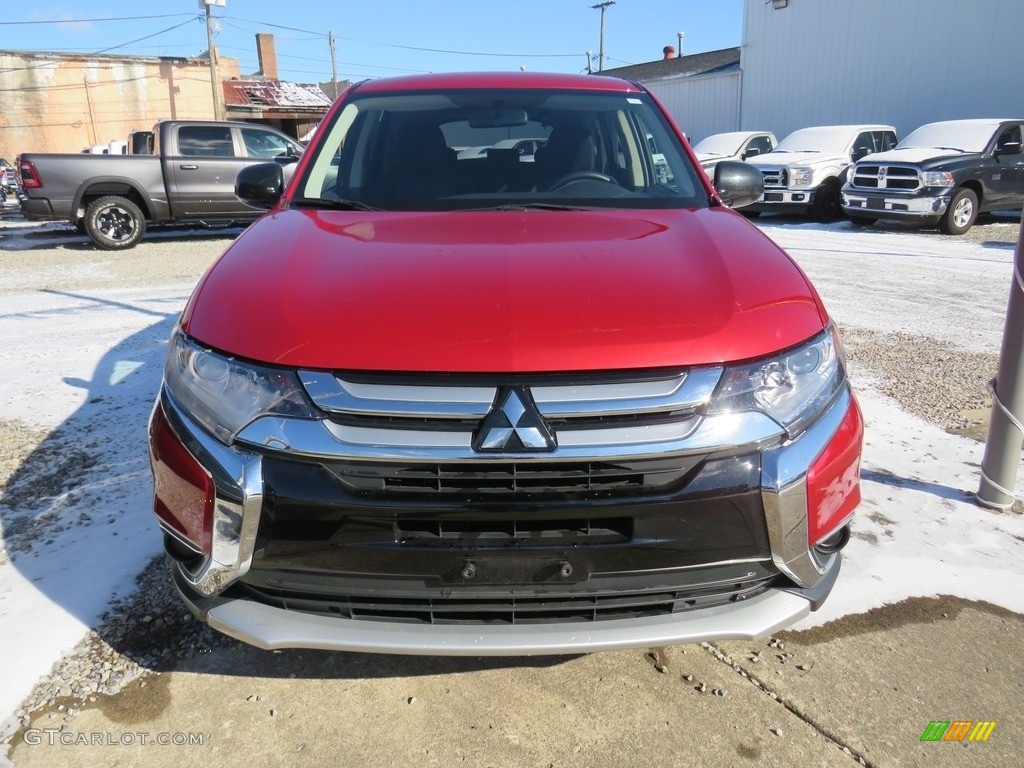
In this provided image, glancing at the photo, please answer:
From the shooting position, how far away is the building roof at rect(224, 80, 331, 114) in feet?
117

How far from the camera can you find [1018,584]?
268 centimetres

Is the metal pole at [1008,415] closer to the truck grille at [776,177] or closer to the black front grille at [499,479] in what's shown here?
the black front grille at [499,479]

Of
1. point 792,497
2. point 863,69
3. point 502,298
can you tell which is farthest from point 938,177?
point 502,298

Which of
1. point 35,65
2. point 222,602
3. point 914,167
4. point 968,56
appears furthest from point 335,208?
point 35,65

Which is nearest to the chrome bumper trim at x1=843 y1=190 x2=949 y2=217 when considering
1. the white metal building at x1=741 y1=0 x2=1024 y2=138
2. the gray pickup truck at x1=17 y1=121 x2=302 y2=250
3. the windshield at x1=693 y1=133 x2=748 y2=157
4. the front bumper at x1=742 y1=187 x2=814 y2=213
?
the front bumper at x1=742 y1=187 x2=814 y2=213

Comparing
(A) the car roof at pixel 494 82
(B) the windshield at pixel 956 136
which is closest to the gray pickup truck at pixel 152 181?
(A) the car roof at pixel 494 82

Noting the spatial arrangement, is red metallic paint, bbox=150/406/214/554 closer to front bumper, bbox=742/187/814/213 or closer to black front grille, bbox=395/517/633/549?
black front grille, bbox=395/517/633/549

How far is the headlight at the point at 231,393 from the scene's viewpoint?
1.78 metres

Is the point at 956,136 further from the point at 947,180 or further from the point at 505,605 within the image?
the point at 505,605

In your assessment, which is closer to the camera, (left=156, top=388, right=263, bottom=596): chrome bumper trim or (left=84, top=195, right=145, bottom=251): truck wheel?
(left=156, top=388, right=263, bottom=596): chrome bumper trim

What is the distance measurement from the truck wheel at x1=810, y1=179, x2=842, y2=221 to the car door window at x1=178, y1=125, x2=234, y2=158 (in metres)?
10.4

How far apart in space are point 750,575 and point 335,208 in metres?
1.93

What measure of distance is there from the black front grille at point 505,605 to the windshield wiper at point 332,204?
148cm

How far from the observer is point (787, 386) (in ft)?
6.15
